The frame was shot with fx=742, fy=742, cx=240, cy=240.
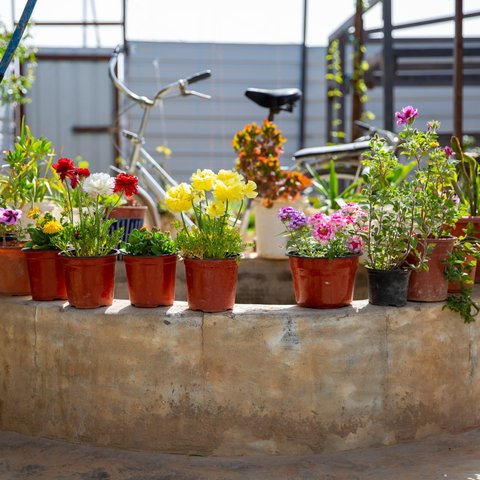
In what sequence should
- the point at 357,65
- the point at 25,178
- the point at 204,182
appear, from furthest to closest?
the point at 357,65 → the point at 25,178 → the point at 204,182

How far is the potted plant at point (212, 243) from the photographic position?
2.68 meters

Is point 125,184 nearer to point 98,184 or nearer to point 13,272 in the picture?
point 98,184

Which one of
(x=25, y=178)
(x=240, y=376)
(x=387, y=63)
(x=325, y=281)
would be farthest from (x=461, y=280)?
(x=387, y=63)

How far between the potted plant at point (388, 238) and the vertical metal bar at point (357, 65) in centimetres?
440

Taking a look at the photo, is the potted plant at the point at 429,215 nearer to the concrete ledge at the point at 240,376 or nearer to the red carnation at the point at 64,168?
the concrete ledge at the point at 240,376

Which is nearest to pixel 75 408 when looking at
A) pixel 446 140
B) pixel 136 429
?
pixel 136 429

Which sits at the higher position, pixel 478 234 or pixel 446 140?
pixel 446 140

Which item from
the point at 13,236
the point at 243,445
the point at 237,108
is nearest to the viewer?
the point at 243,445

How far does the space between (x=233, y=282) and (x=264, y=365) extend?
33 cm

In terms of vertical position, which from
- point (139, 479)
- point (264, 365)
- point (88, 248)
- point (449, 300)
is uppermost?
point (88, 248)

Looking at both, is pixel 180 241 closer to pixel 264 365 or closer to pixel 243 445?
pixel 264 365

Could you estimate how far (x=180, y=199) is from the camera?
9.04ft

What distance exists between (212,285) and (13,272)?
909mm

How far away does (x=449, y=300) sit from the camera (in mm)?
2828
